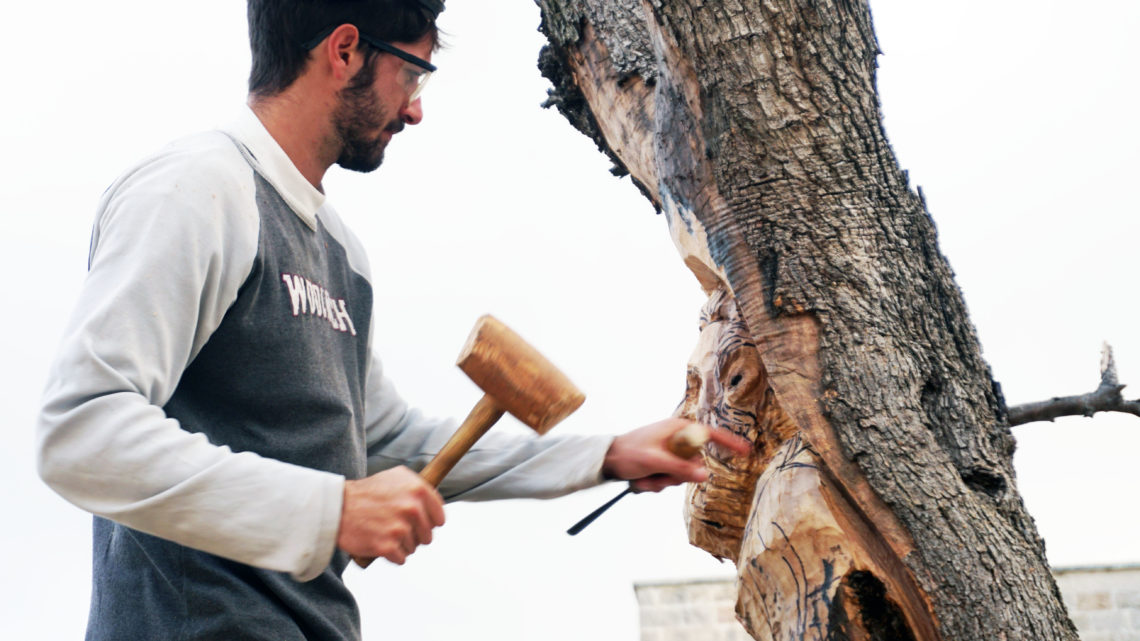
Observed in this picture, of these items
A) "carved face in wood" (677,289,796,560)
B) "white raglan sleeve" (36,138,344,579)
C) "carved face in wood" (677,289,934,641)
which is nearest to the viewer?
"white raglan sleeve" (36,138,344,579)

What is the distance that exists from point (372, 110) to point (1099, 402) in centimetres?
246

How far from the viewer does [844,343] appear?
2.01m

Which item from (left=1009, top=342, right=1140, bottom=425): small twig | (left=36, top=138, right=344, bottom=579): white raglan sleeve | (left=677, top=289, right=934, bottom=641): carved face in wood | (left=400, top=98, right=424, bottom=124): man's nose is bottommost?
(left=36, top=138, right=344, bottom=579): white raglan sleeve

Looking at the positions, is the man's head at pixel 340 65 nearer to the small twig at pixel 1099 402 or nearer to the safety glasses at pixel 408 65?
the safety glasses at pixel 408 65

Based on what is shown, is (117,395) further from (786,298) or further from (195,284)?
(786,298)

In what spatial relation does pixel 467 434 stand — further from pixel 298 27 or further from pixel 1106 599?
pixel 1106 599

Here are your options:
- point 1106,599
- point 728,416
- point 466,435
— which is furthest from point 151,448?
point 1106,599

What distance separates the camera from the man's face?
76.4 inches

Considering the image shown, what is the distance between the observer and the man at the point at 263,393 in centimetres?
129

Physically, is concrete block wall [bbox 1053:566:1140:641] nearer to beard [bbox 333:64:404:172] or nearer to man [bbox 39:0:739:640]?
man [bbox 39:0:739:640]

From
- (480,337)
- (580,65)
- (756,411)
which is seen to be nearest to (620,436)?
(480,337)

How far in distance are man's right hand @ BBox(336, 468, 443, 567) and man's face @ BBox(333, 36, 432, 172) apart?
841 mm

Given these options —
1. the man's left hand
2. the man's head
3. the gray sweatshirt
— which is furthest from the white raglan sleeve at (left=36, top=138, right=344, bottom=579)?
the man's left hand

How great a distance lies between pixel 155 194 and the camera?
56.8 inches
